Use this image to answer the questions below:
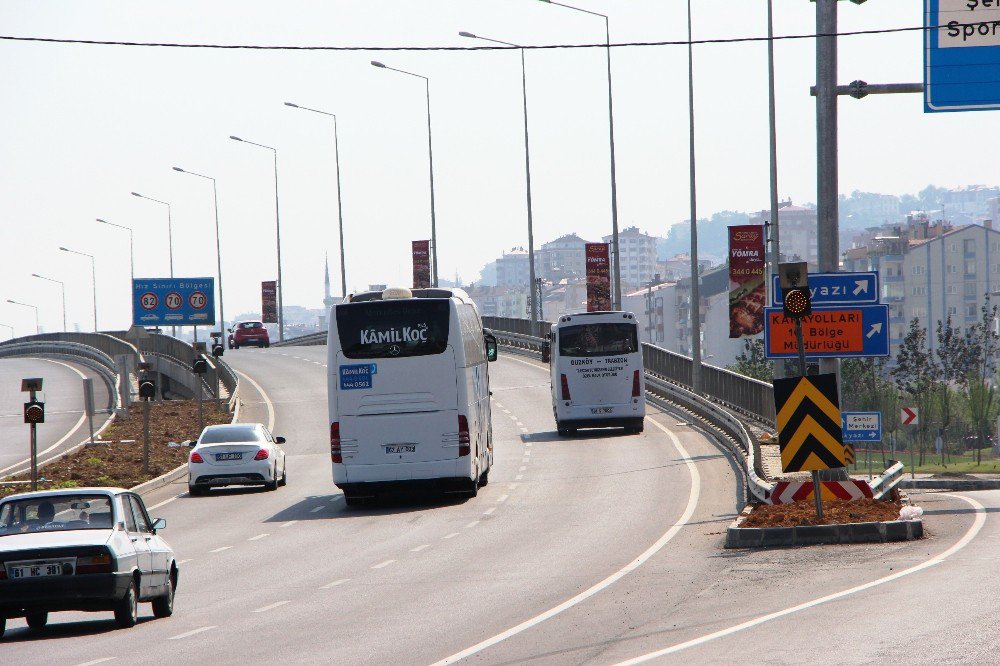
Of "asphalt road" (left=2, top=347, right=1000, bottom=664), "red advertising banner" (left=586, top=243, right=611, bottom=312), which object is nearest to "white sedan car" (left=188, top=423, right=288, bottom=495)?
"asphalt road" (left=2, top=347, right=1000, bottom=664)

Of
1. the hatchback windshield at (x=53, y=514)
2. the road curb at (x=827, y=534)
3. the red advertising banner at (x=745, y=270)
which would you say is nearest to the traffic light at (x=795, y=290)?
the road curb at (x=827, y=534)

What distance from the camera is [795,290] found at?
18.8 meters

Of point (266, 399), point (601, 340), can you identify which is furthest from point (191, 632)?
point (266, 399)

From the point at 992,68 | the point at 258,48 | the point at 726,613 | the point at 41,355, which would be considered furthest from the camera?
the point at 41,355

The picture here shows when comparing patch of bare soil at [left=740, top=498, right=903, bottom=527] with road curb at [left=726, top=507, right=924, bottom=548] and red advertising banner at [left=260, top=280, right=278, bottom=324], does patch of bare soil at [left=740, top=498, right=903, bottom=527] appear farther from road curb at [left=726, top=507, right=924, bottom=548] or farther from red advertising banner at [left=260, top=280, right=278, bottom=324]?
red advertising banner at [left=260, top=280, right=278, bottom=324]

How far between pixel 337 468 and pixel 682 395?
68.8 ft

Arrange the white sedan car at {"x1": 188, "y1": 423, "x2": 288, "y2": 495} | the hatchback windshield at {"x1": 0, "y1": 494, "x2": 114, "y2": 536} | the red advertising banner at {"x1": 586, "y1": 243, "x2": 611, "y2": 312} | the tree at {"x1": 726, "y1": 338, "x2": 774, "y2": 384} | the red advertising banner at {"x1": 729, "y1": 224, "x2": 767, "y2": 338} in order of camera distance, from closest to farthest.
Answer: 1. the hatchback windshield at {"x1": 0, "y1": 494, "x2": 114, "y2": 536}
2. the white sedan car at {"x1": 188, "y1": 423, "x2": 288, "y2": 495}
3. the red advertising banner at {"x1": 729, "y1": 224, "x2": 767, "y2": 338}
4. the red advertising banner at {"x1": 586, "y1": 243, "x2": 611, "y2": 312}
5. the tree at {"x1": 726, "y1": 338, "x2": 774, "y2": 384}

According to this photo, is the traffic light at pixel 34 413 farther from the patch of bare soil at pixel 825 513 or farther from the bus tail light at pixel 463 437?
the patch of bare soil at pixel 825 513

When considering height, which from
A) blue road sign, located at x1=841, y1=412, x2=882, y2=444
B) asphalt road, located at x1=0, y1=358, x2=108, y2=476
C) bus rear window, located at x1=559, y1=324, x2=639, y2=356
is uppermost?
bus rear window, located at x1=559, y1=324, x2=639, y2=356

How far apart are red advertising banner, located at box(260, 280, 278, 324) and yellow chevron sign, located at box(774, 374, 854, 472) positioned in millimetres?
82335

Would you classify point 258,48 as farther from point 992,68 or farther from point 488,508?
point 992,68

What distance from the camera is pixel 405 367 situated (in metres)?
25.9

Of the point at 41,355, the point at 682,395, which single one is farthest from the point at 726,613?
the point at 41,355

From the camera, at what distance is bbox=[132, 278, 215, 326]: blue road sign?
71.9 m
